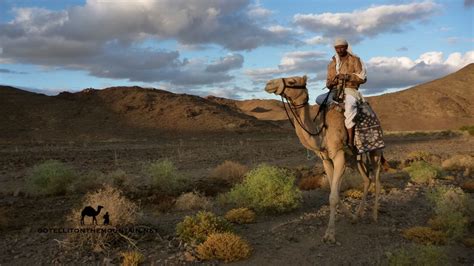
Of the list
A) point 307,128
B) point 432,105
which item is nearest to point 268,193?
point 307,128

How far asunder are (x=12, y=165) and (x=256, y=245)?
78.7ft

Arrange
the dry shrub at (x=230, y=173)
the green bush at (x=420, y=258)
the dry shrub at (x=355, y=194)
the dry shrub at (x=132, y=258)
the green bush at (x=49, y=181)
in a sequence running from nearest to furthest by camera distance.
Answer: the green bush at (x=420, y=258), the dry shrub at (x=132, y=258), the dry shrub at (x=355, y=194), the green bush at (x=49, y=181), the dry shrub at (x=230, y=173)

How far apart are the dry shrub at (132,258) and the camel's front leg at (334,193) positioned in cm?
319

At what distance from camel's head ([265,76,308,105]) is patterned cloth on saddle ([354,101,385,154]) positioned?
1.26 meters

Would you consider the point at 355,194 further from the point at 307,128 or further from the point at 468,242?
the point at 307,128

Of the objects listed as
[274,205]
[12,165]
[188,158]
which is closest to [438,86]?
[188,158]

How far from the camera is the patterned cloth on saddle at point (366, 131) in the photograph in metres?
9.51

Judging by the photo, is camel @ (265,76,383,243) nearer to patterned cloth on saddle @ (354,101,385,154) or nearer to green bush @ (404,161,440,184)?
patterned cloth on saddle @ (354,101,385,154)

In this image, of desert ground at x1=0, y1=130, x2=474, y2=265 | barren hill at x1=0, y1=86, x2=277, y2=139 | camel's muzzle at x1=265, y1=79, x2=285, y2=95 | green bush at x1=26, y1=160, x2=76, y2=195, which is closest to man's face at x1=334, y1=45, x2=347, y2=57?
camel's muzzle at x1=265, y1=79, x2=285, y2=95

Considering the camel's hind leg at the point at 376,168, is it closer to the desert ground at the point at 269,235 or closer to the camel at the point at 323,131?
the desert ground at the point at 269,235

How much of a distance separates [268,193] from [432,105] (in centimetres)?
9070

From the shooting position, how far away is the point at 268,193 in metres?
11.7

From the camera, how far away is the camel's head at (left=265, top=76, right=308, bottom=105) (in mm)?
8734

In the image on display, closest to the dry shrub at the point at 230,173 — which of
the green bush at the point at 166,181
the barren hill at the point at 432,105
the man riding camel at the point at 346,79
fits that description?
the green bush at the point at 166,181
